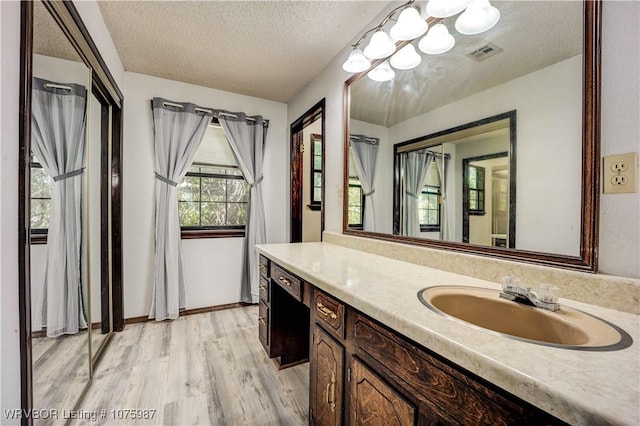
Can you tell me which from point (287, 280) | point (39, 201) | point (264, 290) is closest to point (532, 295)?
point (287, 280)

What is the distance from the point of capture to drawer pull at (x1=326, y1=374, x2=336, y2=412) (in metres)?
1.09

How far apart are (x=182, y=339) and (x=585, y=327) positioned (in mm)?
2714

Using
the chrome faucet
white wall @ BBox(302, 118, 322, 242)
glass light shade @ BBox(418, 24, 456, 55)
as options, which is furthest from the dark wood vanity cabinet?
white wall @ BBox(302, 118, 322, 242)

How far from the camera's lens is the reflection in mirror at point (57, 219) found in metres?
1.06

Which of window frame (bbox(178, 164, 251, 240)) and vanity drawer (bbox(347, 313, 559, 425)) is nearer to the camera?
vanity drawer (bbox(347, 313, 559, 425))

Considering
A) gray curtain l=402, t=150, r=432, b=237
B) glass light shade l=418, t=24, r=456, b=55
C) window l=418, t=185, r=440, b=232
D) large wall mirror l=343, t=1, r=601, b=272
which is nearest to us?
large wall mirror l=343, t=1, r=601, b=272

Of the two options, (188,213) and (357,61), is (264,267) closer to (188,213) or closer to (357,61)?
(188,213)

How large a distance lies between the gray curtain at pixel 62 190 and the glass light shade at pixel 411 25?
66.1 inches

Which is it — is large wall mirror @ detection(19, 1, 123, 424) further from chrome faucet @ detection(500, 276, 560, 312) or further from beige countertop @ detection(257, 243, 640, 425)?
chrome faucet @ detection(500, 276, 560, 312)

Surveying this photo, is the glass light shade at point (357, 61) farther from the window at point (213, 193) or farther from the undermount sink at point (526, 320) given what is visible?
the window at point (213, 193)

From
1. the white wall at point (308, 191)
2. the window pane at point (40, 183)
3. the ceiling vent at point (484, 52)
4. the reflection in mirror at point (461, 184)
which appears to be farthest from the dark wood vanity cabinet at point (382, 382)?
the white wall at point (308, 191)

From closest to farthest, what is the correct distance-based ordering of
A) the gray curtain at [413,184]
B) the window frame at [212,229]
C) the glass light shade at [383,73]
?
the gray curtain at [413,184], the glass light shade at [383,73], the window frame at [212,229]

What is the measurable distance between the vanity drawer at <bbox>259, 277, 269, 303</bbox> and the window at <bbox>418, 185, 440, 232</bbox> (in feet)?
3.87

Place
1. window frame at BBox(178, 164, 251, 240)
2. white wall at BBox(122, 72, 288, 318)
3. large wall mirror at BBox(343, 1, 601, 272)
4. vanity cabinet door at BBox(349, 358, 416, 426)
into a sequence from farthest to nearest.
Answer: window frame at BBox(178, 164, 251, 240), white wall at BBox(122, 72, 288, 318), large wall mirror at BBox(343, 1, 601, 272), vanity cabinet door at BBox(349, 358, 416, 426)
